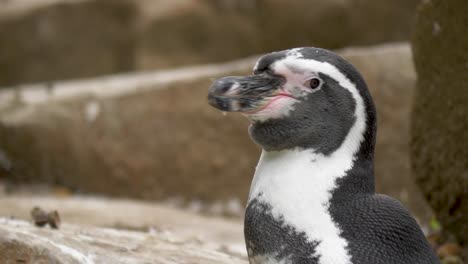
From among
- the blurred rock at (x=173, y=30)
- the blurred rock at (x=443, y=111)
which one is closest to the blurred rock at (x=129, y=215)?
the blurred rock at (x=443, y=111)

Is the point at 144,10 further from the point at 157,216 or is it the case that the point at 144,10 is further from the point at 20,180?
the point at 157,216

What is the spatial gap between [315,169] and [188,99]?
170 inches

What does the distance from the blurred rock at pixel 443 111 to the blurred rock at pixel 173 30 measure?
221 inches

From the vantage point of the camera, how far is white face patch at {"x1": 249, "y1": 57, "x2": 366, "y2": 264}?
202 centimetres

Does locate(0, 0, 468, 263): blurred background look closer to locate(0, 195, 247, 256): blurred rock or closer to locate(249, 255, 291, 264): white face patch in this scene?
locate(0, 195, 247, 256): blurred rock

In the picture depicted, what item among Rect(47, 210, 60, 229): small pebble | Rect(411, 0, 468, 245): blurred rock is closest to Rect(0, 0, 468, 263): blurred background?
Rect(411, 0, 468, 245): blurred rock

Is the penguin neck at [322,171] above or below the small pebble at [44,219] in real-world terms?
above

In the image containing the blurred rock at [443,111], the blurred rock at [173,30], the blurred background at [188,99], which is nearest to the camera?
the blurred rock at [443,111]

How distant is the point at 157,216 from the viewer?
17.9ft

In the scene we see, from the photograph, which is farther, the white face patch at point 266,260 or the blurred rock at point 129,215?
the blurred rock at point 129,215

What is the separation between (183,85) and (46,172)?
50.3 inches

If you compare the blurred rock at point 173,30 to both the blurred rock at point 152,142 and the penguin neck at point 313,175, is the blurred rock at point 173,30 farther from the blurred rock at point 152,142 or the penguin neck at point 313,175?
the penguin neck at point 313,175

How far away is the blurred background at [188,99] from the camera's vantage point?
3488 millimetres

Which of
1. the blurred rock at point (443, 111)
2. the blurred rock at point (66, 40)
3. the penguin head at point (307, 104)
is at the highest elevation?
the penguin head at point (307, 104)
